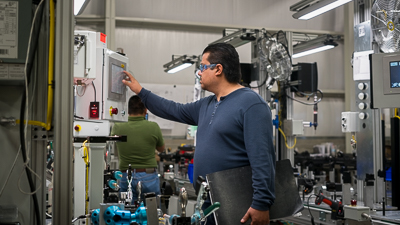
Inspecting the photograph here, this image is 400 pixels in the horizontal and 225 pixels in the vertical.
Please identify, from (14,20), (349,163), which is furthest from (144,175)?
(349,163)

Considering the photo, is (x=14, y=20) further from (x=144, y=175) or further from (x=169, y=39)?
(x=169, y=39)

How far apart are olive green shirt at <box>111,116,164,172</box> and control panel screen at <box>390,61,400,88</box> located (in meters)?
2.27

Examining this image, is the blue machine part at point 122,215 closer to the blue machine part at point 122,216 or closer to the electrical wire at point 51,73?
the blue machine part at point 122,216

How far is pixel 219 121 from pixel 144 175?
2305 millimetres

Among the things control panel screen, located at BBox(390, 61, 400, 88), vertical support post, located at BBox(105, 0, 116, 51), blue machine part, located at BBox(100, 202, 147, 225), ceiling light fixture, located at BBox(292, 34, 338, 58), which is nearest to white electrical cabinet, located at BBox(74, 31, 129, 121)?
blue machine part, located at BBox(100, 202, 147, 225)

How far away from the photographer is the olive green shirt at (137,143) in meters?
4.52

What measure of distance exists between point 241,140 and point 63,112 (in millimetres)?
892

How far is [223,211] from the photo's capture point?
7.14 feet

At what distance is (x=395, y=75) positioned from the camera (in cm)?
330

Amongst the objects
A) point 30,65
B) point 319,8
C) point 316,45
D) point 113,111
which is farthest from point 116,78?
point 316,45

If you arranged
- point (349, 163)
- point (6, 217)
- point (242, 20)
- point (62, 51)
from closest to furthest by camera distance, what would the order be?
point (62, 51)
point (6, 217)
point (349, 163)
point (242, 20)

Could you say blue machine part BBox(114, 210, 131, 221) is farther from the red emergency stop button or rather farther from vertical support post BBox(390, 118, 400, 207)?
vertical support post BBox(390, 118, 400, 207)

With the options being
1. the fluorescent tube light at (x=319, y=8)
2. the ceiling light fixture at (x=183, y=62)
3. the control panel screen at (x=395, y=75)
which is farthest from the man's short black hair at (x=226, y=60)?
the ceiling light fixture at (x=183, y=62)

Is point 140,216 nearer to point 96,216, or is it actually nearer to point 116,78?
point 96,216
